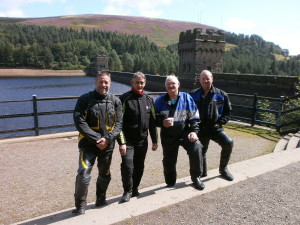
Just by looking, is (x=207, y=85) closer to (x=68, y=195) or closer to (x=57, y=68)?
(x=68, y=195)

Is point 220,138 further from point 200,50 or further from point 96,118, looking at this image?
point 200,50

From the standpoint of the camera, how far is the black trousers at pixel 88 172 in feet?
10.5

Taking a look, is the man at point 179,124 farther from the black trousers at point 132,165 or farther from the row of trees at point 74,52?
the row of trees at point 74,52

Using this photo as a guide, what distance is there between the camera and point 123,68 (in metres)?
115

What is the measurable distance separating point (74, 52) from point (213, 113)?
5353 inches

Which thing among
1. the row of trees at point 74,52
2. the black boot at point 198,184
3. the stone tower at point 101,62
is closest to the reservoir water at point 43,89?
the row of trees at point 74,52

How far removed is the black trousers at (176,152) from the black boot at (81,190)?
50.2 inches

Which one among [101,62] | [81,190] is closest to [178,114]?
Result: [81,190]

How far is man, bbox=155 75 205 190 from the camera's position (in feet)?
12.5

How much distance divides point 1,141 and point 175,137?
5.59 meters

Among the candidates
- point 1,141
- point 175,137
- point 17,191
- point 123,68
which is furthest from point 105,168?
point 123,68

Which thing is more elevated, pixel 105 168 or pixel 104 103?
pixel 104 103

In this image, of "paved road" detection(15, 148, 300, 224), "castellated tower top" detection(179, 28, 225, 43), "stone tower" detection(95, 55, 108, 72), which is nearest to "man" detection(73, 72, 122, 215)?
"paved road" detection(15, 148, 300, 224)

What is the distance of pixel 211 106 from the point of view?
4.23 meters
